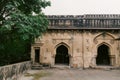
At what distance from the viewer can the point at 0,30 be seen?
35.9ft

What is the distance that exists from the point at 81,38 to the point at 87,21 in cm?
140

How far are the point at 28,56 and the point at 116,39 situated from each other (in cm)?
755

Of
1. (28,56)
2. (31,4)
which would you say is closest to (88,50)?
(28,56)

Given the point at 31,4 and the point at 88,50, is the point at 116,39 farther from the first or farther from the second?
the point at 31,4

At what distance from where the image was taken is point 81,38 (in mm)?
18875

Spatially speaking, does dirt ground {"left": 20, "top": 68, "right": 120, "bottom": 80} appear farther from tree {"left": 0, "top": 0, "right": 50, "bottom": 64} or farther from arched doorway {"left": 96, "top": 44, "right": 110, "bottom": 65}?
arched doorway {"left": 96, "top": 44, "right": 110, "bottom": 65}

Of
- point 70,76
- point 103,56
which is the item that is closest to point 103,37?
point 103,56

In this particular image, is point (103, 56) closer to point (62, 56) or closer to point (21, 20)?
point (62, 56)

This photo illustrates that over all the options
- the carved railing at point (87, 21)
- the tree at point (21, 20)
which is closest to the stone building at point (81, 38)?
the carved railing at point (87, 21)

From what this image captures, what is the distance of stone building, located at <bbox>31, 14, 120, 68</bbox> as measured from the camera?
18750 millimetres

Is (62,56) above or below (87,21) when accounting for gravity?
below

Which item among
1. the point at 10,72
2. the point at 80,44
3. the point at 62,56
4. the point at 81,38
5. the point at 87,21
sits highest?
the point at 87,21

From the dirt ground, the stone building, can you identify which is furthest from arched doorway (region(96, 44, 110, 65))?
the dirt ground

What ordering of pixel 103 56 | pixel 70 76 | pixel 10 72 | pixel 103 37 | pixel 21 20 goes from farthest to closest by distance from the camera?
1. pixel 103 56
2. pixel 103 37
3. pixel 70 76
4. pixel 21 20
5. pixel 10 72
